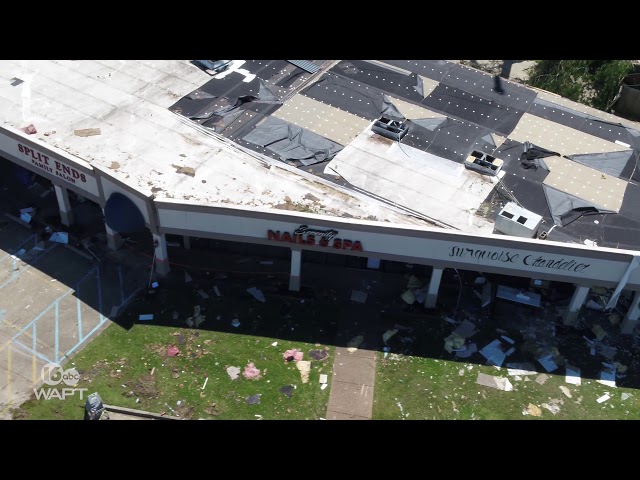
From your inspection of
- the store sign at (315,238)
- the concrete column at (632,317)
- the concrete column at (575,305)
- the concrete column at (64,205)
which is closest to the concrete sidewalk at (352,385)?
the store sign at (315,238)

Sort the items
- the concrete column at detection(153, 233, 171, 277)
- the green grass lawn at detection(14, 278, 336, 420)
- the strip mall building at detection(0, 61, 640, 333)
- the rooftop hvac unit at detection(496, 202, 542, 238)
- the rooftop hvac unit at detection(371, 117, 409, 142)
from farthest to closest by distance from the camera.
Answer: the rooftop hvac unit at detection(371, 117, 409, 142) < the concrete column at detection(153, 233, 171, 277) < the strip mall building at detection(0, 61, 640, 333) < the rooftop hvac unit at detection(496, 202, 542, 238) < the green grass lawn at detection(14, 278, 336, 420)

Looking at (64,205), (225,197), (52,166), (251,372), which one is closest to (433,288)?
(251,372)

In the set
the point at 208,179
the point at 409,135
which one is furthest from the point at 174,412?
the point at 409,135

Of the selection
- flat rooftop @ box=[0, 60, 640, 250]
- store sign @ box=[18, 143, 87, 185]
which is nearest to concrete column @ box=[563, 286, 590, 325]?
flat rooftop @ box=[0, 60, 640, 250]

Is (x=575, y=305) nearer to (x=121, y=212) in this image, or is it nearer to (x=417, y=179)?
(x=417, y=179)

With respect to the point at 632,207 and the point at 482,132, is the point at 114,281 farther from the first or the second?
the point at 632,207

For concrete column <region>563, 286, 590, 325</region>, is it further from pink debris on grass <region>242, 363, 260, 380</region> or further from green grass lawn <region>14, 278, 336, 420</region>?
pink debris on grass <region>242, 363, 260, 380</region>
